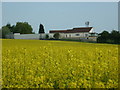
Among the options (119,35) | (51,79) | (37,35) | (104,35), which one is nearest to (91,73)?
(51,79)

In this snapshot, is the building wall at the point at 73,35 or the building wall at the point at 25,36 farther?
the building wall at the point at 25,36

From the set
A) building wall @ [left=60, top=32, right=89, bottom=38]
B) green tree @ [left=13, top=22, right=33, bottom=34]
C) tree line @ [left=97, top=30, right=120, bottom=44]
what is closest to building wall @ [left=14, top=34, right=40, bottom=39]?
green tree @ [left=13, top=22, right=33, bottom=34]

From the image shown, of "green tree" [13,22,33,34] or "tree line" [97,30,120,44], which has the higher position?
"green tree" [13,22,33,34]

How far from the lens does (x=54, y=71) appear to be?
466 centimetres

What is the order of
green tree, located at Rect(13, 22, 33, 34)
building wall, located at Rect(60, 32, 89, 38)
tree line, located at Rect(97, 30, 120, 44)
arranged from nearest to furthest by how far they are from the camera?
1. tree line, located at Rect(97, 30, 120, 44)
2. green tree, located at Rect(13, 22, 33, 34)
3. building wall, located at Rect(60, 32, 89, 38)

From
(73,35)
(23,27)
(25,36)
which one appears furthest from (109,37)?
(25,36)

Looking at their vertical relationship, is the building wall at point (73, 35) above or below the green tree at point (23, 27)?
below

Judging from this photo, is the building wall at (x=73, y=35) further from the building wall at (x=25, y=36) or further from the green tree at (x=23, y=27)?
the green tree at (x=23, y=27)

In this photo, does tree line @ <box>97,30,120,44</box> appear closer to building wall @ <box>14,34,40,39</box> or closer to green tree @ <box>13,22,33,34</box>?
green tree @ <box>13,22,33,34</box>

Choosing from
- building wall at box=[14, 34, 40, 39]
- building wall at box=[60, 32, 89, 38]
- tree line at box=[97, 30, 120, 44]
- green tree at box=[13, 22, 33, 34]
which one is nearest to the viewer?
tree line at box=[97, 30, 120, 44]

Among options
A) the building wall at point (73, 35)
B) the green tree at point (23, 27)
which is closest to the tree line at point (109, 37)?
the building wall at point (73, 35)

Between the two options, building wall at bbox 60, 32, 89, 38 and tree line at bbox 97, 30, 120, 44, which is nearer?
tree line at bbox 97, 30, 120, 44

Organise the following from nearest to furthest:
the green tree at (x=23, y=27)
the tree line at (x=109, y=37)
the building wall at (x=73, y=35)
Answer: the tree line at (x=109, y=37) → the green tree at (x=23, y=27) → the building wall at (x=73, y=35)

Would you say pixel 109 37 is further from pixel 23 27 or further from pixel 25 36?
pixel 25 36
